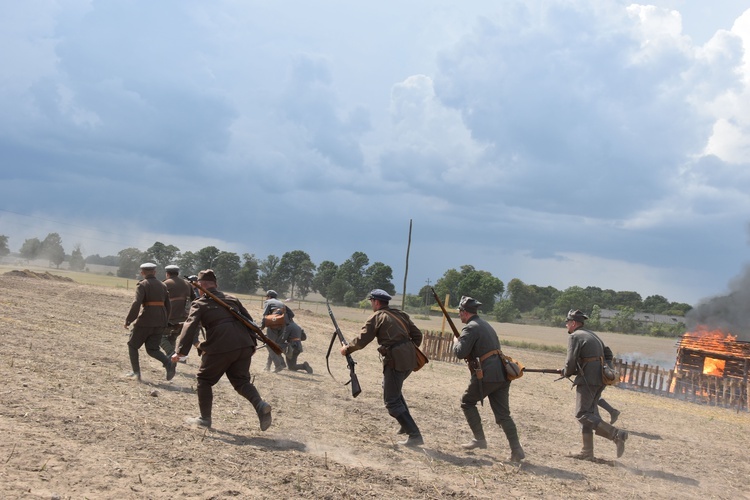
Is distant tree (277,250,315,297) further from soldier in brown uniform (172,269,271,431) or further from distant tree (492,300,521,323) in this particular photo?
soldier in brown uniform (172,269,271,431)

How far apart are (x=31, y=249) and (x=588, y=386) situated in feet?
288

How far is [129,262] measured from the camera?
57125mm

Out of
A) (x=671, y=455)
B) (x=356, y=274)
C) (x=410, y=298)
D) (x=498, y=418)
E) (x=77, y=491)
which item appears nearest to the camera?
(x=77, y=491)

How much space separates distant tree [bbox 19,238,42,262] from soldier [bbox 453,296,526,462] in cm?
8629

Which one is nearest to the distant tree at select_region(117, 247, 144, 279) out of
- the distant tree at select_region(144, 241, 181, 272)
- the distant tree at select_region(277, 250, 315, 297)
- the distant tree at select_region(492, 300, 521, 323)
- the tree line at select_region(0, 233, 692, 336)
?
the tree line at select_region(0, 233, 692, 336)

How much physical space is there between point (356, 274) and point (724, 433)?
78546 millimetres

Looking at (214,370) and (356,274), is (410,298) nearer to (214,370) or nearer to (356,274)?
(356,274)

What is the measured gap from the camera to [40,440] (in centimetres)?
563

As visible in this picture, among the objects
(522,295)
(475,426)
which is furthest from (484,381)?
(522,295)

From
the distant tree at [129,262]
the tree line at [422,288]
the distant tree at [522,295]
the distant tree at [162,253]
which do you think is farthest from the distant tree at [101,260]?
the distant tree at [522,295]

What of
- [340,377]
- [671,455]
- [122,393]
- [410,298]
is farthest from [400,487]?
[410,298]

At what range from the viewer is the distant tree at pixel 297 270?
7750cm

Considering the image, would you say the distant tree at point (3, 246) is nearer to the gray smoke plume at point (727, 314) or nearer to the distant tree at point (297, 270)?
the distant tree at point (297, 270)

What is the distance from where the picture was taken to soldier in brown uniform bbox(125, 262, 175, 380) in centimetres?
973
